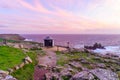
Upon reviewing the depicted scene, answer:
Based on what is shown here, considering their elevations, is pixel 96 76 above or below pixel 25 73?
above

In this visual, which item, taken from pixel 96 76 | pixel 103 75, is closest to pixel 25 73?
pixel 96 76

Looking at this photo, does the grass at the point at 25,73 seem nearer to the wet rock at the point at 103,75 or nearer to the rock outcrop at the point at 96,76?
the rock outcrop at the point at 96,76

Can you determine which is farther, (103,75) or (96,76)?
(103,75)

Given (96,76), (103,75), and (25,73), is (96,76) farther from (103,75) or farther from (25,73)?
(25,73)

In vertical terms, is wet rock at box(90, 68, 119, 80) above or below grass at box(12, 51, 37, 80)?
above

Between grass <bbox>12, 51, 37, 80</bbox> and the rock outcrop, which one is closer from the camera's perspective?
the rock outcrop

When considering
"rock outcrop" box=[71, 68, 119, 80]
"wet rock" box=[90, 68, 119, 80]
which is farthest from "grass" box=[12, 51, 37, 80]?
"wet rock" box=[90, 68, 119, 80]

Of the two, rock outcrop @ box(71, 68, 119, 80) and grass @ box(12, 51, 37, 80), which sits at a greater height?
rock outcrop @ box(71, 68, 119, 80)

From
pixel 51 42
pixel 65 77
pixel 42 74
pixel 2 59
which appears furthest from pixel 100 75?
pixel 51 42

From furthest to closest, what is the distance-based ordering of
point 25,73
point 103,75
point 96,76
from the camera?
1. point 25,73
2. point 103,75
3. point 96,76

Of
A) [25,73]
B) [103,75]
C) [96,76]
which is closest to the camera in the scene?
[96,76]

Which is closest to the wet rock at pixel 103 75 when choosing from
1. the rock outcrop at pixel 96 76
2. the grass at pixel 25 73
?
the rock outcrop at pixel 96 76

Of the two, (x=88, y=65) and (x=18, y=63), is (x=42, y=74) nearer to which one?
(x=18, y=63)

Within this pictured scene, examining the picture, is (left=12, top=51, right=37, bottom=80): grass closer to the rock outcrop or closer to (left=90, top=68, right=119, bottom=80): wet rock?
the rock outcrop
